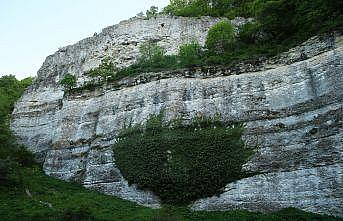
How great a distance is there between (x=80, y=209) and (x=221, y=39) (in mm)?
16724

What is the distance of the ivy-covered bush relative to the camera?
65.6 ft

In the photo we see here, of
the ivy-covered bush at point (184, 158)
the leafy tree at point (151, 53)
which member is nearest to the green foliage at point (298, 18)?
the ivy-covered bush at point (184, 158)

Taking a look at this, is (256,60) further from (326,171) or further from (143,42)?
(143,42)

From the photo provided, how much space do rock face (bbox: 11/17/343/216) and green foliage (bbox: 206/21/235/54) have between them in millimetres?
5051

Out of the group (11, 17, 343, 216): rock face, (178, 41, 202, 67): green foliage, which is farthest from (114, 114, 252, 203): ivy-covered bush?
(178, 41, 202, 67): green foliage

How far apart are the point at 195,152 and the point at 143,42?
15393 mm

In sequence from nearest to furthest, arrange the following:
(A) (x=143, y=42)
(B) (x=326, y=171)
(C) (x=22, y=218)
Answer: (C) (x=22, y=218) → (B) (x=326, y=171) → (A) (x=143, y=42)

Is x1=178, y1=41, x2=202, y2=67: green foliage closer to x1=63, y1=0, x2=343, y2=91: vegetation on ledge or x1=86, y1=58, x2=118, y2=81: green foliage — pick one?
x1=63, y1=0, x2=343, y2=91: vegetation on ledge

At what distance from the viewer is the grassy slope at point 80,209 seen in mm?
16891

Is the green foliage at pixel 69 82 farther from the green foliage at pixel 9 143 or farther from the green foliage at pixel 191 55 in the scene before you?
the green foliage at pixel 191 55

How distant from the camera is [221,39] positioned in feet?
98.5

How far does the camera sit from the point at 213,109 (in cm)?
2280

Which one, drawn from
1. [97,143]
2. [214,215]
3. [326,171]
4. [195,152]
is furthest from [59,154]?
[326,171]

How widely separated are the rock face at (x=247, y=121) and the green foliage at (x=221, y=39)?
5.05 m
